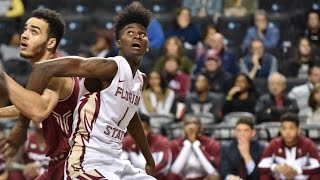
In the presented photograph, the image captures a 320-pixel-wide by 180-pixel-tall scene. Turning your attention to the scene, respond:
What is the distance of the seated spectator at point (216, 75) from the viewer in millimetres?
12656

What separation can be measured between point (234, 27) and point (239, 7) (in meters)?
0.59

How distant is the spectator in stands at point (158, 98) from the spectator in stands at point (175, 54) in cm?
81

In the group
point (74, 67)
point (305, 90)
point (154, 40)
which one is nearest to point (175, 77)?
point (154, 40)

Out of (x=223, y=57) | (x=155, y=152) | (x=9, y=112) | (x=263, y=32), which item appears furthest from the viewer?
(x=263, y=32)

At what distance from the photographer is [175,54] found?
43.2 feet

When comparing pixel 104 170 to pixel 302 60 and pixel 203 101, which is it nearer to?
pixel 203 101

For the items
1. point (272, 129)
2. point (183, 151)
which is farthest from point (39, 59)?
point (272, 129)

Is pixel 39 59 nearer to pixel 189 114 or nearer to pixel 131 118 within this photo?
pixel 131 118

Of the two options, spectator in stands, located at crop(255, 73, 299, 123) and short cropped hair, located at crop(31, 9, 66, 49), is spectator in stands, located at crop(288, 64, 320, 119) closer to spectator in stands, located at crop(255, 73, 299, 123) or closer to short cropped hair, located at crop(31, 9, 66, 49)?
spectator in stands, located at crop(255, 73, 299, 123)

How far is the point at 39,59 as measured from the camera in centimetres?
648

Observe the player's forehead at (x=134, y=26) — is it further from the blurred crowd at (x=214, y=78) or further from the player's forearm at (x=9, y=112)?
the blurred crowd at (x=214, y=78)

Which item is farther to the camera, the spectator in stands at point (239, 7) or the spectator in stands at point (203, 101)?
the spectator in stands at point (239, 7)

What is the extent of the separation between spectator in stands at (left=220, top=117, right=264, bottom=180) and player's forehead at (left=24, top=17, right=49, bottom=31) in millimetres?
4517

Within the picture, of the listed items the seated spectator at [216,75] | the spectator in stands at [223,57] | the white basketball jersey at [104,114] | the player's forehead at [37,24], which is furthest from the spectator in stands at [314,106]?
the player's forehead at [37,24]
